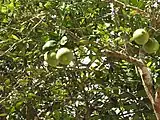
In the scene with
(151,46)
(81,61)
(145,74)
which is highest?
(151,46)

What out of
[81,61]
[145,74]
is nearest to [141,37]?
[145,74]

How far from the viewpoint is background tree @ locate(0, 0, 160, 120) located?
2.56m

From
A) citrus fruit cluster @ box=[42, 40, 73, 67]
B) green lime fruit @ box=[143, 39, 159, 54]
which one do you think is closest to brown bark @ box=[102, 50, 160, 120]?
green lime fruit @ box=[143, 39, 159, 54]

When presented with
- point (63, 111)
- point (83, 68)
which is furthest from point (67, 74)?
point (83, 68)

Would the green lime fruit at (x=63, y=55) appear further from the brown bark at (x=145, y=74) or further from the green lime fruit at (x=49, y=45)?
the brown bark at (x=145, y=74)

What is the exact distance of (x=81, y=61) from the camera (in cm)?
309

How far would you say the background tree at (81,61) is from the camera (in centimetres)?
256

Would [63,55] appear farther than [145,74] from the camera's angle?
No

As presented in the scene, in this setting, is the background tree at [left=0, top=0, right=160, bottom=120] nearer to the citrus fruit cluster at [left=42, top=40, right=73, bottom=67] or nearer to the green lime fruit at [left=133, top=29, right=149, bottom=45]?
the citrus fruit cluster at [left=42, top=40, right=73, bottom=67]

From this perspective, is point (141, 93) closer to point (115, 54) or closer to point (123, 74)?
point (123, 74)

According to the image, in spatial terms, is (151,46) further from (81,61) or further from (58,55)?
(81,61)

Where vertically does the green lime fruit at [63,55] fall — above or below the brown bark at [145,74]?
above

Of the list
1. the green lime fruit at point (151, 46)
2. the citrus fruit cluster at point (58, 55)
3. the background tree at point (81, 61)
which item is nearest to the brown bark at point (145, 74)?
the background tree at point (81, 61)

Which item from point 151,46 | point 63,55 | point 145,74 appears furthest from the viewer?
point 145,74
